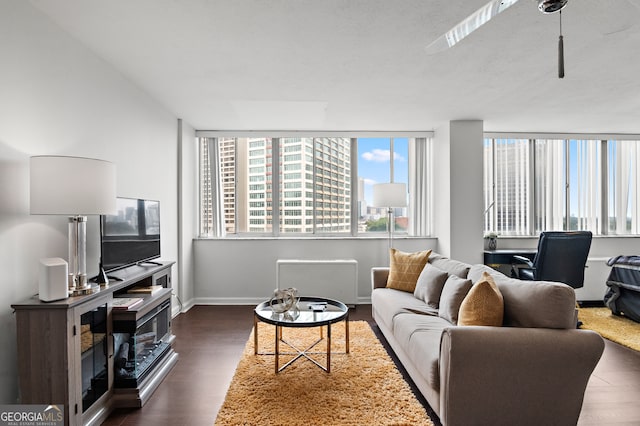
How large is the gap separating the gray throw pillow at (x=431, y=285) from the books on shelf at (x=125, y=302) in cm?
242

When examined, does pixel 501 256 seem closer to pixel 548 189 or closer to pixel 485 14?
pixel 548 189

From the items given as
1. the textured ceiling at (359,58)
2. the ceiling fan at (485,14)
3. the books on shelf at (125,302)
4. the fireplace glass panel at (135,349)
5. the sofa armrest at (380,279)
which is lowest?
the fireplace glass panel at (135,349)

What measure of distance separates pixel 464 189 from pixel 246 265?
3243mm

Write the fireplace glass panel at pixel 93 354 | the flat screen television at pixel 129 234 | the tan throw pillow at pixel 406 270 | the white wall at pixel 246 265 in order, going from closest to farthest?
the fireplace glass panel at pixel 93 354, the flat screen television at pixel 129 234, the tan throw pillow at pixel 406 270, the white wall at pixel 246 265

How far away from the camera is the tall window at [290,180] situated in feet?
17.8

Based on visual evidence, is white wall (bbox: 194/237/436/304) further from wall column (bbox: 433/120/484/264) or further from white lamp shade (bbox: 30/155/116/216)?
white lamp shade (bbox: 30/155/116/216)

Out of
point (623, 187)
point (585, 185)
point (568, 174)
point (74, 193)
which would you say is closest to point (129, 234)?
point (74, 193)

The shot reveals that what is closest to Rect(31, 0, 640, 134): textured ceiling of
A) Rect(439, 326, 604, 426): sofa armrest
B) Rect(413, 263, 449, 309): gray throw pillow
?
Rect(439, 326, 604, 426): sofa armrest

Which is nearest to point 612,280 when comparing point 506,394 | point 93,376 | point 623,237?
point 623,237

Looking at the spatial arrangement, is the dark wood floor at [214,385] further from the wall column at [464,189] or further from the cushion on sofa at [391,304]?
the wall column at [464,189]

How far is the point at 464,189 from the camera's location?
4.89 m

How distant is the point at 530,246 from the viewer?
5.43m

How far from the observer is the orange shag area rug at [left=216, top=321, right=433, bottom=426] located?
2.21 metres

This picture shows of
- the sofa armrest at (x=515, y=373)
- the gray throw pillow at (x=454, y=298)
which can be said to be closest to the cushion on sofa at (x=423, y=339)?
the gray throw pillow at (x=454, y=298)
